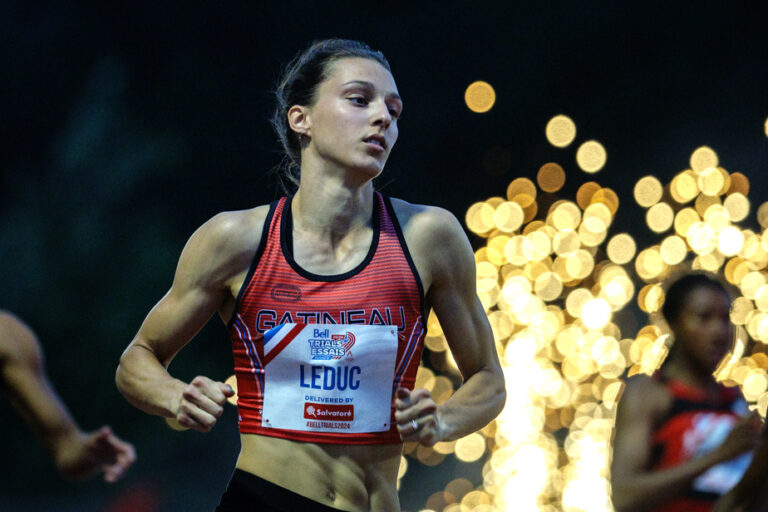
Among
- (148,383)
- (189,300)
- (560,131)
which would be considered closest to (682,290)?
(189,300)

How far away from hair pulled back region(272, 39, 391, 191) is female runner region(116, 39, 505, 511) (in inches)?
1.0

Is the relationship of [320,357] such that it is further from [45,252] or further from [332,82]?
[45,252]

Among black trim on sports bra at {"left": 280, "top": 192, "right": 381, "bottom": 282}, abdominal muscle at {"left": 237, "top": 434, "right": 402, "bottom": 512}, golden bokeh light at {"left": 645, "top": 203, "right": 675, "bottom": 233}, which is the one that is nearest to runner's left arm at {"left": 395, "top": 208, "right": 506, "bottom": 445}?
black trim on sports bra at {"left": 280, "top": 192, "right": 381, "bottom": 282}

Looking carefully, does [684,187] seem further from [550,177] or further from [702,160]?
[550,177]

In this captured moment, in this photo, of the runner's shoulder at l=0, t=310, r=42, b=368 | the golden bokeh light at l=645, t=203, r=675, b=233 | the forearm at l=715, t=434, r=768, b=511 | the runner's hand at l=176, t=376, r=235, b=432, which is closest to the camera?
the forearm at l=715, t=434, r=768, b=511

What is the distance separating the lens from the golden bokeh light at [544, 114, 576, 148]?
1492 centimetres

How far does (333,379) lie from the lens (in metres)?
3.42

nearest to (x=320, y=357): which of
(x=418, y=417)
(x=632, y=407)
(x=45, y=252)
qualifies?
(x=418, y=417)

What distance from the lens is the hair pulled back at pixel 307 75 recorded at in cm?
391

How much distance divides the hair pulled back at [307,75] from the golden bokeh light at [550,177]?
10498 mm

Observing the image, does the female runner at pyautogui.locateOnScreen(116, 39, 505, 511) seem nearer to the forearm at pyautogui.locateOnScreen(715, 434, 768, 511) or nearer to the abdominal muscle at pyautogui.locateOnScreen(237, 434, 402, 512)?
the abdominal muscle at pyautogui.locateOnScreen(237, 434, 402, 512)

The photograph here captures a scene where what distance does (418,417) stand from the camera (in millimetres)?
3195

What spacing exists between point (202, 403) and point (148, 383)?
0.45 m

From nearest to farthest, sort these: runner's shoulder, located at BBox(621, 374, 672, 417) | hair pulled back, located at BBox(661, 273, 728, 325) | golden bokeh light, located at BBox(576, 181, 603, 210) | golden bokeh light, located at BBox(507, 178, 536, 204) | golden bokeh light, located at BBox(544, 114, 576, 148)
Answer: runner's shoulder, located at BBox(621, 374, 672, 417), hair pulled back, located at BBox(661, 273, 728, 325), golden bokeh light, located at BBox(507, 178, 536, 204), golden bokeh light, located at BBox(576, 181, 603, 210), golden bokeh light, located at BBox(544, 114, 576, 148)
